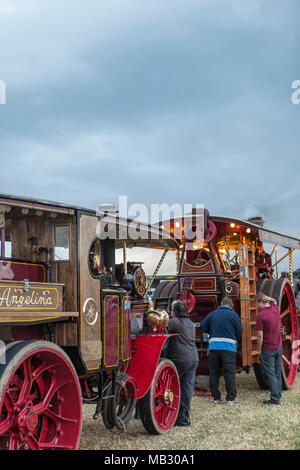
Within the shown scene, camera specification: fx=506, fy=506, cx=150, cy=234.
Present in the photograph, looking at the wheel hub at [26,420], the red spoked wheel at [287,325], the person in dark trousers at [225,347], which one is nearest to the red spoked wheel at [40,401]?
the wheel hub at [26,420]

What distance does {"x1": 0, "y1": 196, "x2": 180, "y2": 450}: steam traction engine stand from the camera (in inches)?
133

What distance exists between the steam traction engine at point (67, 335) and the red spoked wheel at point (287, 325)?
2808mm

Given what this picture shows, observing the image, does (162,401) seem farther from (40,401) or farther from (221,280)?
(221,280)

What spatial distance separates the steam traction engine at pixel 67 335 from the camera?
338cm

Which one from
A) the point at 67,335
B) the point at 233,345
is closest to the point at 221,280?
the point at 233,345

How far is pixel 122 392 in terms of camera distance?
4750mm

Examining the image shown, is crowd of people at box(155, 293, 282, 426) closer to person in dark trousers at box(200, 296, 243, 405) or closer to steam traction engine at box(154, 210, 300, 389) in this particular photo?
person in dark trousers at box(200, 296, 243, 405)

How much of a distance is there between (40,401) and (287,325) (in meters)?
5.88

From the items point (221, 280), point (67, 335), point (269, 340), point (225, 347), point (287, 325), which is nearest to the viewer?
point (67, 335)

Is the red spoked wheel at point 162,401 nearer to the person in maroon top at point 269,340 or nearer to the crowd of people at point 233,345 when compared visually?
the crowd of people at point 233,345

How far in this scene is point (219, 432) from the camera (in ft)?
16.6

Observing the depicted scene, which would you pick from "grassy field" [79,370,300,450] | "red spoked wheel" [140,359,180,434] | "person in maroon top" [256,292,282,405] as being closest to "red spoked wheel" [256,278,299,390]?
"person in maroon top" [256,292,282,405]

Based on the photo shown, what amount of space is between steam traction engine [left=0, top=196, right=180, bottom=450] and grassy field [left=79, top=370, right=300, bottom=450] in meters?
0.22
